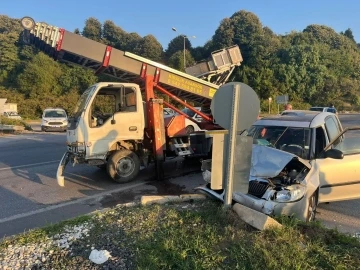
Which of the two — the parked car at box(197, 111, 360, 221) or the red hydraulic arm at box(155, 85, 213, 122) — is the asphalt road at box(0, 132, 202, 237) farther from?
the parked car at box(197, 111, 360, 221)

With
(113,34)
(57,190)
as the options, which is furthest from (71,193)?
(113,34)

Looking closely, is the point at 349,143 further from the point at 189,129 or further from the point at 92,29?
the point at 92,29

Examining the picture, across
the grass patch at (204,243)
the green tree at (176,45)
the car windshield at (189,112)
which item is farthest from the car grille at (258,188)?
the green tree at (176,45)

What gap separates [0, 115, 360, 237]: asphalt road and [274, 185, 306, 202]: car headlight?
1.00 metres

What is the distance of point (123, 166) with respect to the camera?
25.0 feet

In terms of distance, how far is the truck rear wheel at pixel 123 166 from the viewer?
7441 mm

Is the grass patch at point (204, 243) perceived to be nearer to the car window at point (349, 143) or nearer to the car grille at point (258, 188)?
the car grille at point (258, 188)

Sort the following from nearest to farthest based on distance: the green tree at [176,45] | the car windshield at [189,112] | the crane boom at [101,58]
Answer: the crane boom at [101,58] → the car windshield at [189,112] → the green tree at [176,45]

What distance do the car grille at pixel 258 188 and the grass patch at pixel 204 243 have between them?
0.60 meters

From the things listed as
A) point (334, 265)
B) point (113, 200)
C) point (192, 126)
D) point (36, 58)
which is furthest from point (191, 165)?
point (36, 58)

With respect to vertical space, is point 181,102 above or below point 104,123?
above

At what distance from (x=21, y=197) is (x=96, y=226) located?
3.38 metres

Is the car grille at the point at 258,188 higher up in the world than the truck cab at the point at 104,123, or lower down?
lower down

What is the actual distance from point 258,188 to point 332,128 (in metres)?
2.64
